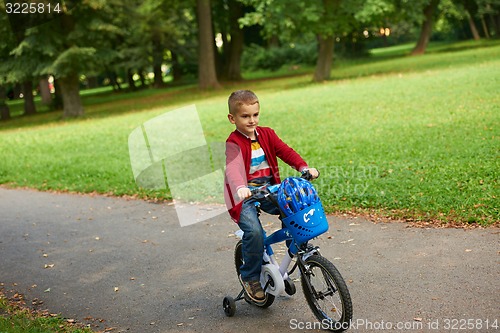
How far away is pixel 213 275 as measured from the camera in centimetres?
650

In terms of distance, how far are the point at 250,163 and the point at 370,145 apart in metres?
8.15

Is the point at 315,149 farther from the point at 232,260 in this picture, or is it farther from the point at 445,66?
the point at 445,66

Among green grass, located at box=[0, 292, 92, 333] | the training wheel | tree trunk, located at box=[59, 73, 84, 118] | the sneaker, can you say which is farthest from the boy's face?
tree trunk, located at box=[59, 73, 84, 118]

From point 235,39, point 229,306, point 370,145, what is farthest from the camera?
point 235,39

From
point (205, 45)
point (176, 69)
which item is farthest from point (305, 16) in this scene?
point (176, 69)

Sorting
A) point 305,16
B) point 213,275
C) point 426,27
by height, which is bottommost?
point 213,275

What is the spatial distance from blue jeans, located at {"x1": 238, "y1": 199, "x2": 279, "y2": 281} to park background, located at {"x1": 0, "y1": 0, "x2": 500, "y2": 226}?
3.17 metres

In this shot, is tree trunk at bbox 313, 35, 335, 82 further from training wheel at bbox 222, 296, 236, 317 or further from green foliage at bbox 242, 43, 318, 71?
training wheel at bbox 222, 296, 236, 317

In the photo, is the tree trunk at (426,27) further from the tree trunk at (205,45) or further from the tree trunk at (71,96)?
the tree trunk at (71,96)

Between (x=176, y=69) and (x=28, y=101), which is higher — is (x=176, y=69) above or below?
above

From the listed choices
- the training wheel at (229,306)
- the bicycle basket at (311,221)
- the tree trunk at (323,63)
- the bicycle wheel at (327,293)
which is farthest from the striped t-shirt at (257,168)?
the tree trunk at (323,63)

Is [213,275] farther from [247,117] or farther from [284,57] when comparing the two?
[284,57]

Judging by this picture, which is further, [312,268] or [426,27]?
[426,27]

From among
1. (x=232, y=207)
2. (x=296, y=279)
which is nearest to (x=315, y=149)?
(x=296, y=279)
